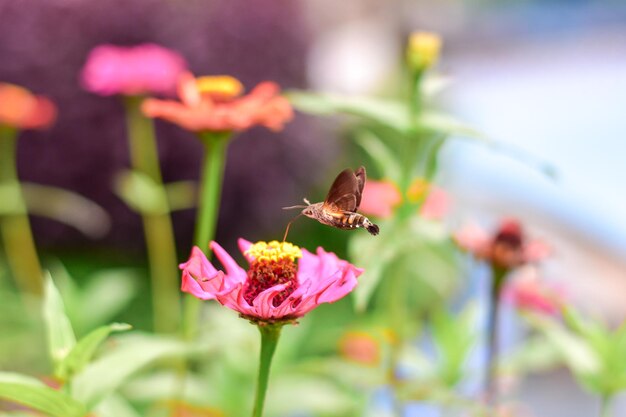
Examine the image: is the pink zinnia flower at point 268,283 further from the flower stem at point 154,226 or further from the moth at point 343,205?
the flower stem at point 154,226

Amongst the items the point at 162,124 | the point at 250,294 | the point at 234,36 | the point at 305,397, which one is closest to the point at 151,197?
the point at 305,397

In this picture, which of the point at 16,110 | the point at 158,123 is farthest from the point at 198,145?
the point at 16,110

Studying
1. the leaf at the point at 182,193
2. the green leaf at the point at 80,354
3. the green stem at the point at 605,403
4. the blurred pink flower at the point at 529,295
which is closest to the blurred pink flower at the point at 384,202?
the blurred pink flower at the point at 529,295

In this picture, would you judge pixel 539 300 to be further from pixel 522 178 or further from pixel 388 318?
pixel 522 178

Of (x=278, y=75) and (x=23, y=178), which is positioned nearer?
(x=23, y=178)

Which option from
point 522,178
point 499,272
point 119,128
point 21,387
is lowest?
point 21,387

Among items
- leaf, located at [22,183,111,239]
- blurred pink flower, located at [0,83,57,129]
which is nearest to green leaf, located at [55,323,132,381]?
blurred pink flower, located at [0,83,57,129]
